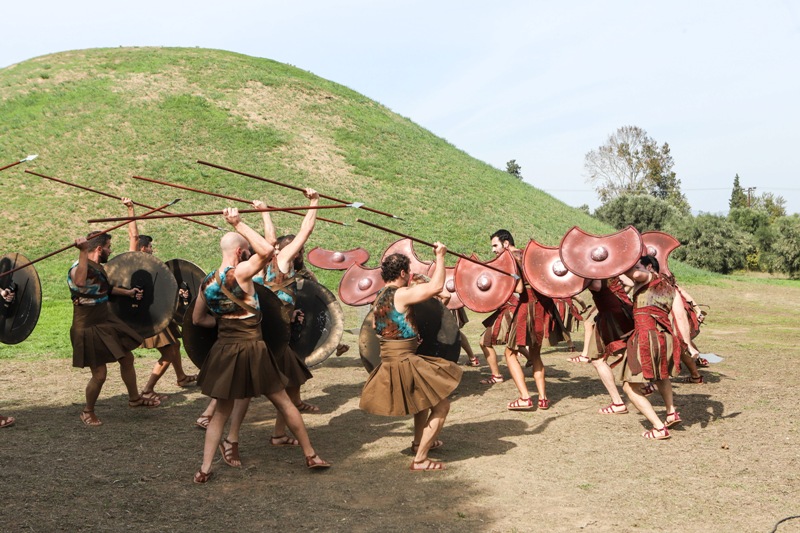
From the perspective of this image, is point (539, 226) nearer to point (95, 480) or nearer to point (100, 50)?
point (100, 50)

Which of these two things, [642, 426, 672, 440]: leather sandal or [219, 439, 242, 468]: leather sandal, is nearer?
[219, 439, 242, 468]: leather sandal

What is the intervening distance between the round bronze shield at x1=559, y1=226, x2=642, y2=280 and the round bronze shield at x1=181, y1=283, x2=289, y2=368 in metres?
2.97

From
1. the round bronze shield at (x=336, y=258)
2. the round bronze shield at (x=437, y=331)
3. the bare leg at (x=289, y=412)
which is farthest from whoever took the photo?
the round bronze shield at (x=336, y=258)

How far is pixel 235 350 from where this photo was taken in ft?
19.1

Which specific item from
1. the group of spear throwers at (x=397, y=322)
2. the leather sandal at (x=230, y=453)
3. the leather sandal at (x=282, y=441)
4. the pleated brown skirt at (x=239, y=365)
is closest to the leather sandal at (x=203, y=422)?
the group of spear throwers at (x=397, y=322)

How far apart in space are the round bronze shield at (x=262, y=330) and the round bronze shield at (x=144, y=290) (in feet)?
6.69

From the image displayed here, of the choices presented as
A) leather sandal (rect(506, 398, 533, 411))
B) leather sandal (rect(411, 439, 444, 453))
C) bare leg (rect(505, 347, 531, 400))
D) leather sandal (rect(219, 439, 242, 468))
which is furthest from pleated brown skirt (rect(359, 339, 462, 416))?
leather sandal (rect(506, 398, 533, 411))

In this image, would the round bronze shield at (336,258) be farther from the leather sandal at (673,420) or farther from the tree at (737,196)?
the tree at (737,196)

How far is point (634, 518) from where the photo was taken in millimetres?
5035

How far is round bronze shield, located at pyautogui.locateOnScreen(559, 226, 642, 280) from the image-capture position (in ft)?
23.1

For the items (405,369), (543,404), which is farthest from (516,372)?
(405,369)

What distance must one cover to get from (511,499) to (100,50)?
139 feet

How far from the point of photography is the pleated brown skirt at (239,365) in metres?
5.76

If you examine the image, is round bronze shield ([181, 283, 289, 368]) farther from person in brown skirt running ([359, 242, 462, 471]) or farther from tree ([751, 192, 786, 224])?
tree ([751, 192, 786, 224])
